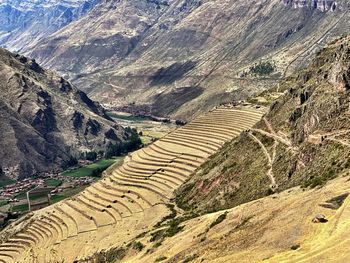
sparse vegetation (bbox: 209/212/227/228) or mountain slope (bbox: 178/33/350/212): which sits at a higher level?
mountain slope (bbox: 178/33/350/212)

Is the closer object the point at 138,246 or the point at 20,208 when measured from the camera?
the point at 138,246

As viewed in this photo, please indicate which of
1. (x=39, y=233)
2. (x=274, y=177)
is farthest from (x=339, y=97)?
→ (x=39, y=233)

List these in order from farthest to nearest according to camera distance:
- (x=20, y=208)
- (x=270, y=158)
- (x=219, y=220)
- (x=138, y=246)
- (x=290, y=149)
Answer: (x=20, y=208), (x=270, y=158), (x=290, y=149), (x=138, y=246), (x=219, y=220)

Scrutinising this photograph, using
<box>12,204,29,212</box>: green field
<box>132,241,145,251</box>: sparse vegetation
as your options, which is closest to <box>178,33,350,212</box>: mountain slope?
<box>132,241,145,251</box>: sparse vegetation

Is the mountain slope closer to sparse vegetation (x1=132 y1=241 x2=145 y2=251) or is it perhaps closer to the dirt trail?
the dirt trail

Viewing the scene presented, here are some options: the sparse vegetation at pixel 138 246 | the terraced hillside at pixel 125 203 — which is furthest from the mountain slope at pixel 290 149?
the sparse vegetation at pixel 138 246

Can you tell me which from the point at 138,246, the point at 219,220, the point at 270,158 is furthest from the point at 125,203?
the point at 219,220

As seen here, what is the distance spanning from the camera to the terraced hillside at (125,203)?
94.5 meters

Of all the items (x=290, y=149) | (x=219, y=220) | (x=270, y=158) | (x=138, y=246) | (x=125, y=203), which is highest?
(x=290, y=149)

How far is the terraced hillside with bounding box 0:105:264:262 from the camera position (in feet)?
310

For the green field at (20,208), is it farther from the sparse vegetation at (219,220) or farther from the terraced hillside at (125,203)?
the sparse vegetation at (219,220)

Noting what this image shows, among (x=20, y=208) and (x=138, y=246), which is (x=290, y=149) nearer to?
(x=138, y=246)

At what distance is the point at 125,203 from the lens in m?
108

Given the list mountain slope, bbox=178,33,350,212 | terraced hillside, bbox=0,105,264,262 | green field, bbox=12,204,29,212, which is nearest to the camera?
mountain slope, bbox=178,33,350,212
